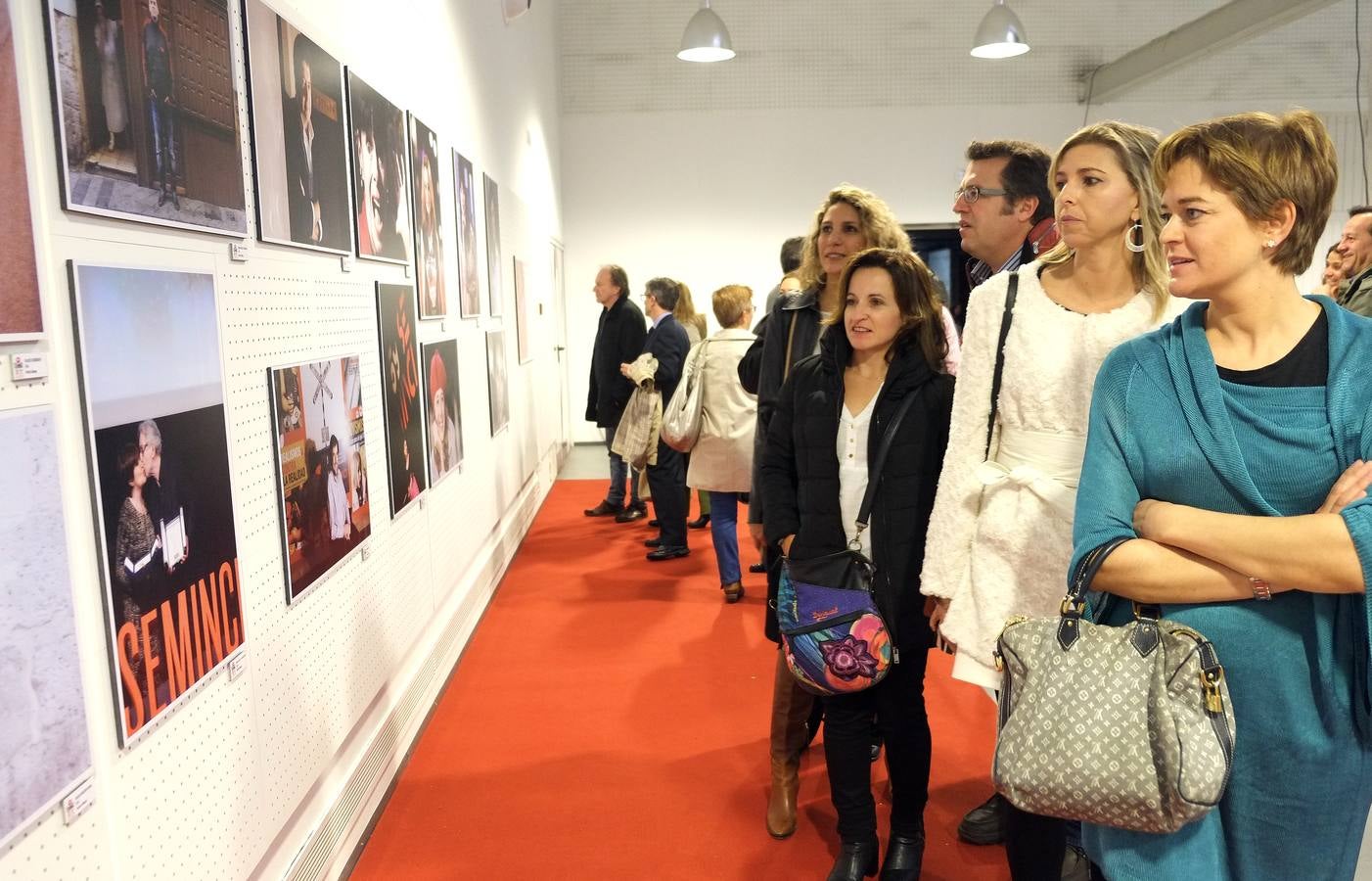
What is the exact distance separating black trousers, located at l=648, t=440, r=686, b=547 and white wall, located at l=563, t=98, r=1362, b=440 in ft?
15.3

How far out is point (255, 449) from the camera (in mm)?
1991

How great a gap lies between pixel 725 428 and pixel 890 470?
220 centimetres

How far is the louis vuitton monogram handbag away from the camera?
125 cm

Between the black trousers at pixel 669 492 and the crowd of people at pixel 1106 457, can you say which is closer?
the crowd of people at pixel 1106 457

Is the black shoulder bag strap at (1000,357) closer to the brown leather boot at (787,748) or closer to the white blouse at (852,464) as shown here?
the white blouse at (852,464)

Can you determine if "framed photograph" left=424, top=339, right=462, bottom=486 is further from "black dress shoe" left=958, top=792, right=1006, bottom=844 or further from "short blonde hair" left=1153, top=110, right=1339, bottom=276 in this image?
"short blonde hair" left=1153, top=110, right=1339, bottom=276

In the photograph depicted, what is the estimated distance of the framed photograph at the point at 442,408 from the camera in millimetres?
3486

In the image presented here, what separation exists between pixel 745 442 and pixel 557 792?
1913 mm

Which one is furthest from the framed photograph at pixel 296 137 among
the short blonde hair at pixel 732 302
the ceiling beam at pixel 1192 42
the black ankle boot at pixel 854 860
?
the ceiling beam at pixel 1192 42

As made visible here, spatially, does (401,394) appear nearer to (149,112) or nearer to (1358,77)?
(149,112)

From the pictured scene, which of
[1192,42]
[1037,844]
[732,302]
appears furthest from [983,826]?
[1192,42]

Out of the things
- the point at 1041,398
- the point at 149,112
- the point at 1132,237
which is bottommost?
the point at 1041,398

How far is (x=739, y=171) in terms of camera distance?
31.9 ft

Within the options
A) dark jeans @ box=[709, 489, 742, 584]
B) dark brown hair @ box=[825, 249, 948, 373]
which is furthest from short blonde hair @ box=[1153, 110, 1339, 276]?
dark jeans @ box=[709, 489, 742, 584]
